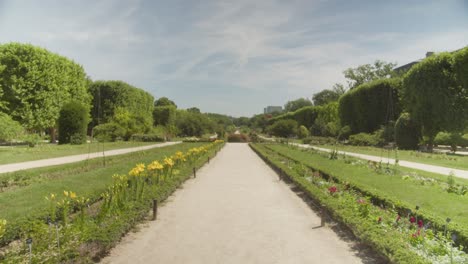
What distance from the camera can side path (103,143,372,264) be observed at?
439 cm

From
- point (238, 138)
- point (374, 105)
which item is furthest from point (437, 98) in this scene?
point (238, 138)

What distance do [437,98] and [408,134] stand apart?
3.15 metres

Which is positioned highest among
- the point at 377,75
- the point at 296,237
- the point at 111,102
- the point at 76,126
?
the point at 377,75

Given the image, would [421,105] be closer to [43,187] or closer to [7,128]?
[43,187]

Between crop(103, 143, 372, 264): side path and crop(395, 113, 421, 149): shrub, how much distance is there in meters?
18.5

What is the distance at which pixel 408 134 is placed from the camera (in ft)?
77.8

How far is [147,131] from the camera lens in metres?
37.7

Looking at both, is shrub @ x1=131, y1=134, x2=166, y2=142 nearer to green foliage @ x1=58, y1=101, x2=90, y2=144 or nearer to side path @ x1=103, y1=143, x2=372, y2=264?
green foliage @ x1=58, y1=101, x2=90, y2=144

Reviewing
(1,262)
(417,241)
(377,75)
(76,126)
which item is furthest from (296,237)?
(377,75)

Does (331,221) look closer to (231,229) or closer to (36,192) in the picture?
(231,229)

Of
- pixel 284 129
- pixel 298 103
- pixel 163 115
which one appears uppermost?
pixel 298 103

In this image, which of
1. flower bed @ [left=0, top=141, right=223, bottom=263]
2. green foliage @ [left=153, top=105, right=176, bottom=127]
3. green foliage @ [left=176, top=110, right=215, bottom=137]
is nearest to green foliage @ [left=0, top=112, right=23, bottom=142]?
flower bed @ [left=0, top=141, right=223, bottom=263]

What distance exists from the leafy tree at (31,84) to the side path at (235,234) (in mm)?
21090

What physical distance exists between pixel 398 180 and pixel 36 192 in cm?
984
